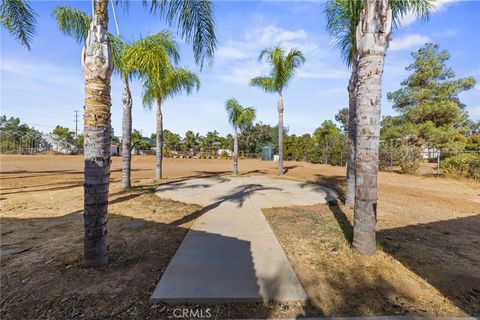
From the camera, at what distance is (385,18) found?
11.4 ft

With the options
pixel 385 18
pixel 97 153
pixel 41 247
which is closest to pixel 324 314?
pixel 97 153

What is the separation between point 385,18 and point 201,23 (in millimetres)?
3069

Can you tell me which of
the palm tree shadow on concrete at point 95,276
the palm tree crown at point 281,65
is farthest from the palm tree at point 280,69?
the palm tree shadow on concrete at point 95,276

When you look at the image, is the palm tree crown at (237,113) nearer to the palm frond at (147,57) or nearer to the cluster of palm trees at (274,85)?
the cluster of palm trees at (274,85)

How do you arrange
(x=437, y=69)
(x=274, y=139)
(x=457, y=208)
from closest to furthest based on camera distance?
1. (x=457, y=208)
2. (x=437, y=69)
3. (x=274, y=139)

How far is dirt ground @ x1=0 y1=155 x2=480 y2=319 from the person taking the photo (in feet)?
7.89

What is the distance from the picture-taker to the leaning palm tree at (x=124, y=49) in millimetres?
8312

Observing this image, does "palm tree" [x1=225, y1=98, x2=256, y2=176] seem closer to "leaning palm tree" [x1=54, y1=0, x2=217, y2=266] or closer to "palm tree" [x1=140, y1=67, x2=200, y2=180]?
"palm tree" [x1=140, y1=67, x2=200, y2=180]

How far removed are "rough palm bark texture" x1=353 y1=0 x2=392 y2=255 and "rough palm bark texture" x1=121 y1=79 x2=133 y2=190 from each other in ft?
25.2

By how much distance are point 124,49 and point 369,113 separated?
27.0 ft

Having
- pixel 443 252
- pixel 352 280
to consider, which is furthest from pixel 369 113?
pixel 443 252

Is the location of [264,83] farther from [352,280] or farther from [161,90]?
[352,280]

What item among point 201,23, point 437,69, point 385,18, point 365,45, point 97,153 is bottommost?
point 97,153

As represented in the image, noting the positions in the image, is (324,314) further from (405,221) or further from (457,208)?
(457,208)
